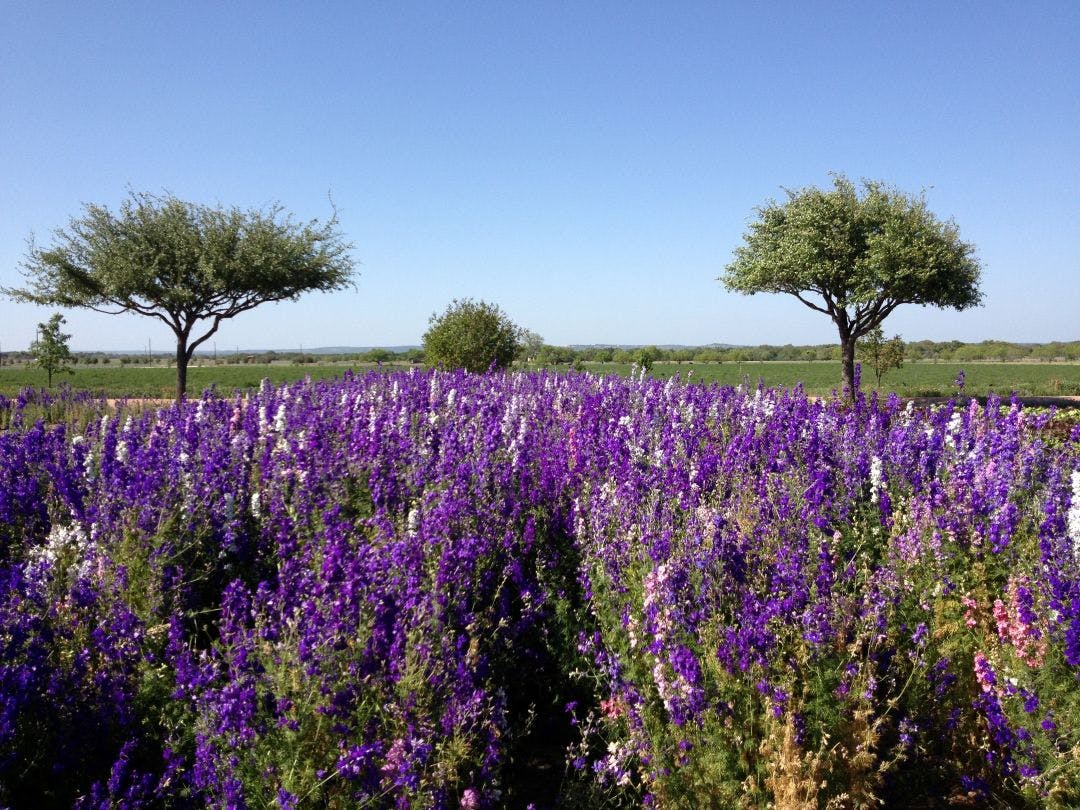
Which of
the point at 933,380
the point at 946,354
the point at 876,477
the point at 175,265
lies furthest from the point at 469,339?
the point at 946,354

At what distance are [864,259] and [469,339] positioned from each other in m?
13.6

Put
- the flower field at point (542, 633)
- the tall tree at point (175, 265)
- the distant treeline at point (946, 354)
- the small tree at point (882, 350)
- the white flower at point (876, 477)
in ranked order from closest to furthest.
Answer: the flower field at point (542, 633) < the white flower at point (876, 477) < the tall tree at point (175, 265) < the small tree at point (882, 350) < the distant treeline at point (946, 354)

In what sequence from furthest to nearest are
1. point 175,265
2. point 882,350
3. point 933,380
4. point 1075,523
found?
point 933,380 → point 882,350 → point 175,265 → point 1075,523

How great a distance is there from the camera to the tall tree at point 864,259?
21.8 meters

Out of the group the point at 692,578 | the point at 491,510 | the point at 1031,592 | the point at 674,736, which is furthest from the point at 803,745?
the point at 491,510

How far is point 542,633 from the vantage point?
4.12 meters

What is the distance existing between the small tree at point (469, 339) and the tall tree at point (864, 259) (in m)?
9.49

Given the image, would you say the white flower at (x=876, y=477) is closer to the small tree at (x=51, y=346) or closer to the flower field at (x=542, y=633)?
the flower field at (x=542, y=633)

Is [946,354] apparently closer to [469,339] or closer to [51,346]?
[469,339]

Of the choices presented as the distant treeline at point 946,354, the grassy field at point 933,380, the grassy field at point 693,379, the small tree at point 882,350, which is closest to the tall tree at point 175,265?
the grassy field at point 693,379

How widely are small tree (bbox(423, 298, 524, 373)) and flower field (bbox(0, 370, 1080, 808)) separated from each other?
17656mm

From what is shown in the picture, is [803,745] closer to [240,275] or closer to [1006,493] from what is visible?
[1006,493]

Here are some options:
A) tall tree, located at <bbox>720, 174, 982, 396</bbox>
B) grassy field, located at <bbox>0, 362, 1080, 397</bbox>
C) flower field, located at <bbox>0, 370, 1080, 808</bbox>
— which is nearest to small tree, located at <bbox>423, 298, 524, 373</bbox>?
grassy field, located at <bbox>0, 362, 1080, 397</bbox>

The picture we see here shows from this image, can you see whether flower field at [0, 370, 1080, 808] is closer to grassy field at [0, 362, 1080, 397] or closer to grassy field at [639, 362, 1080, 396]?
grassy field at [0, 362, 1080, 397]
